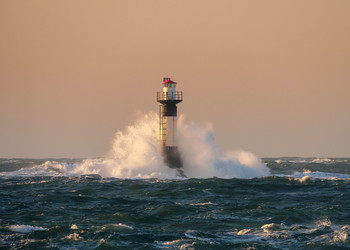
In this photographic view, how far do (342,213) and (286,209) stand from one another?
112 inches

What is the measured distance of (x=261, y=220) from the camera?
28484mm

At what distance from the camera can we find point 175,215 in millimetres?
29984

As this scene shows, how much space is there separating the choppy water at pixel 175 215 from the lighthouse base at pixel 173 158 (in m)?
6.70

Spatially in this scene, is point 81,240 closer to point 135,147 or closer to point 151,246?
point 151,246

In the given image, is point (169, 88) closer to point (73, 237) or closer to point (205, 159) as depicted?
point (205, 159)

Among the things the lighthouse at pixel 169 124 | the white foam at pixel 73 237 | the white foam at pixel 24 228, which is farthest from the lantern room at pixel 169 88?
the white foam at pixel 73 237

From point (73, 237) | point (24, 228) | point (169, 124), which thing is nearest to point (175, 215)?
point (73, 237)

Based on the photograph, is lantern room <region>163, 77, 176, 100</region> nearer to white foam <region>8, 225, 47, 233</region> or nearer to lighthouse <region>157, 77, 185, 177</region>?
lighthouse <region>157, 77, 185, 177</region>

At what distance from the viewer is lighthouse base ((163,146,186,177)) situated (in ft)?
174

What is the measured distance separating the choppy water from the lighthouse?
22.5ft

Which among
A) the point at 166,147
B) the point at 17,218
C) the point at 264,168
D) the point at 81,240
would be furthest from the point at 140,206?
the point at 264,168

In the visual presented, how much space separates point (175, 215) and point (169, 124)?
22349 millimetres

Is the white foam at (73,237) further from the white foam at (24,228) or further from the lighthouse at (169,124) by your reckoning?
the lighthouse at (169,124)

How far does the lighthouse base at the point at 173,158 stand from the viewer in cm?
5291
